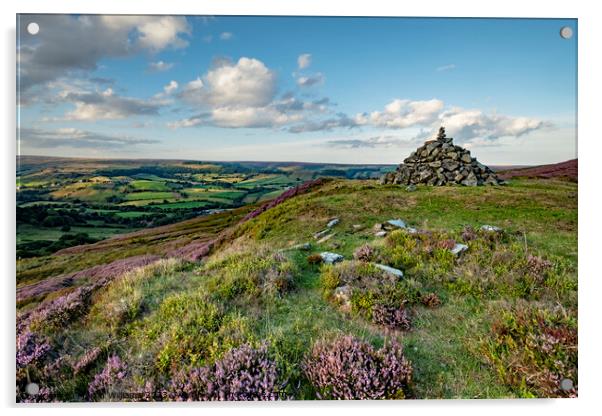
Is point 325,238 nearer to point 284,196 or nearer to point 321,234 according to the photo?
Answer: point 321,234

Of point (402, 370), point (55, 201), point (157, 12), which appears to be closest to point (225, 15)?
point (157, 12)

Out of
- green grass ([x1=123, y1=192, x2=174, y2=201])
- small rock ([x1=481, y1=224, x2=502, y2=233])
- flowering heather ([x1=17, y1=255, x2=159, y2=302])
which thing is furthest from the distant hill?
Answer: flowering heather ([x1=17, y1=255, x2=159, y2=302])

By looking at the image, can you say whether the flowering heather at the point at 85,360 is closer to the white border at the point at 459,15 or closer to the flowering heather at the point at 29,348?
the flowering heather at the point at 29,348

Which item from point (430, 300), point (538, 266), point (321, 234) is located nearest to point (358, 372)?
point (430, 300)

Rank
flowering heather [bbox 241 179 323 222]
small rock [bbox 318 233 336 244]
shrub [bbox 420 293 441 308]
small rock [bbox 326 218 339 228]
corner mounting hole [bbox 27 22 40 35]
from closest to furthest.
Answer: shrub [bbox 420 293 441 308], corner mounting hole [bbox 27 22 40 35], flowering heather [bbox 241 179 323 222], small rock [bbox 318 233 336 244], small rock [bbox 326 218 339 228]

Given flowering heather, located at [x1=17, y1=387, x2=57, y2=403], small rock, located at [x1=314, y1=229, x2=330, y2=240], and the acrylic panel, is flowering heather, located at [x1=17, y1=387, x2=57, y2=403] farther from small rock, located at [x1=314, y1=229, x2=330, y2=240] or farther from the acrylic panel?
small rock, located at [x1=314, y1=229, x2=330, y2=240]
